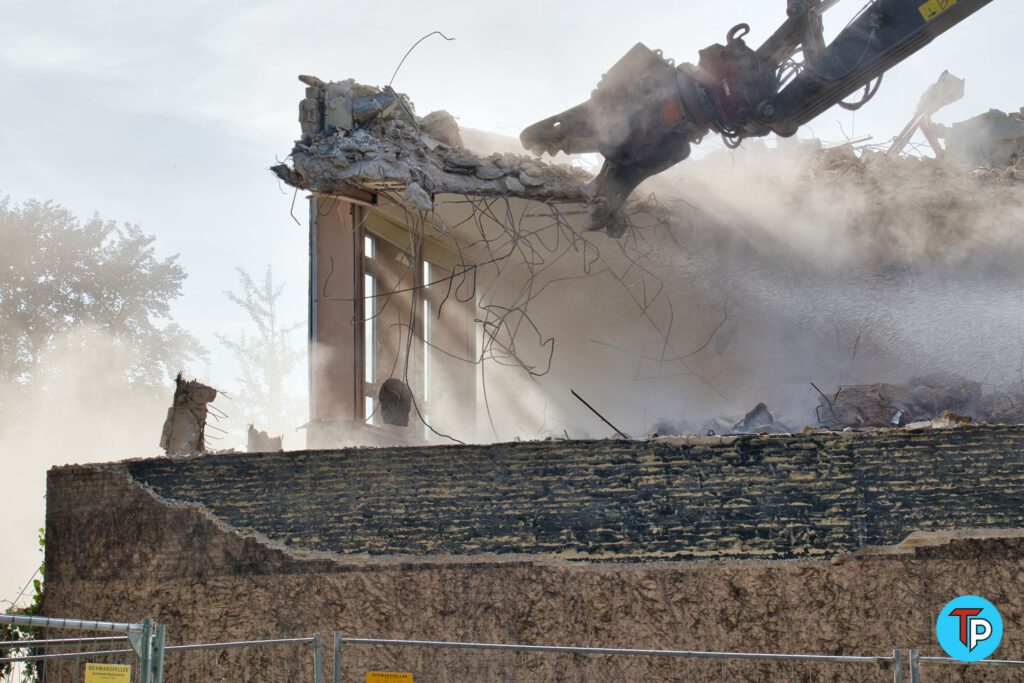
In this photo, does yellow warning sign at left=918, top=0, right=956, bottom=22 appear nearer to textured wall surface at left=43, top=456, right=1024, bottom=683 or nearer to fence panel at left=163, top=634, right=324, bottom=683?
textured wall surface at left=43, top=456, right=1024, bottom=683

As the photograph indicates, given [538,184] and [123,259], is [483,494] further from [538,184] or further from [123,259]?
[123,259]

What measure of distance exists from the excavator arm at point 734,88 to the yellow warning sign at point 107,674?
691 cm

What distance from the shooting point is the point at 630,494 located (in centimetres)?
781

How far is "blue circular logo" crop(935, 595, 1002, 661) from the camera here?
7180 millimetres

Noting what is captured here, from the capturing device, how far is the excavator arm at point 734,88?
388 inches

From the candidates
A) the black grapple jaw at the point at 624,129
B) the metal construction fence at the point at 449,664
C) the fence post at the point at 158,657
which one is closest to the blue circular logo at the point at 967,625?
the metal construction fence at the point at 449,664

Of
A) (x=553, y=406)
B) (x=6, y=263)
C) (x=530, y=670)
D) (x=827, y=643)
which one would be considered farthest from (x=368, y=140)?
(x=6, y=263)

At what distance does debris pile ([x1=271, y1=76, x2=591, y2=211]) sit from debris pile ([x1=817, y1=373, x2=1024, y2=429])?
3.14 metres

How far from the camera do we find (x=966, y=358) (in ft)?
37.3

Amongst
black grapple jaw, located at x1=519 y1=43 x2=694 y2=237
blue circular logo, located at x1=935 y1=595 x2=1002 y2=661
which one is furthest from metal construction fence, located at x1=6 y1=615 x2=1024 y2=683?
black grapple jaw, located at x1=519 y1=43 x2=694 y2=237

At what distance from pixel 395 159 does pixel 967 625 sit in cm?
652

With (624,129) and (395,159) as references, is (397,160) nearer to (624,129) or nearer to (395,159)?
(395,159)

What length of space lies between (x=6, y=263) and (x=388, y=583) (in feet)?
83.5

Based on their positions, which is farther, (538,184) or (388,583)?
(538,184)
